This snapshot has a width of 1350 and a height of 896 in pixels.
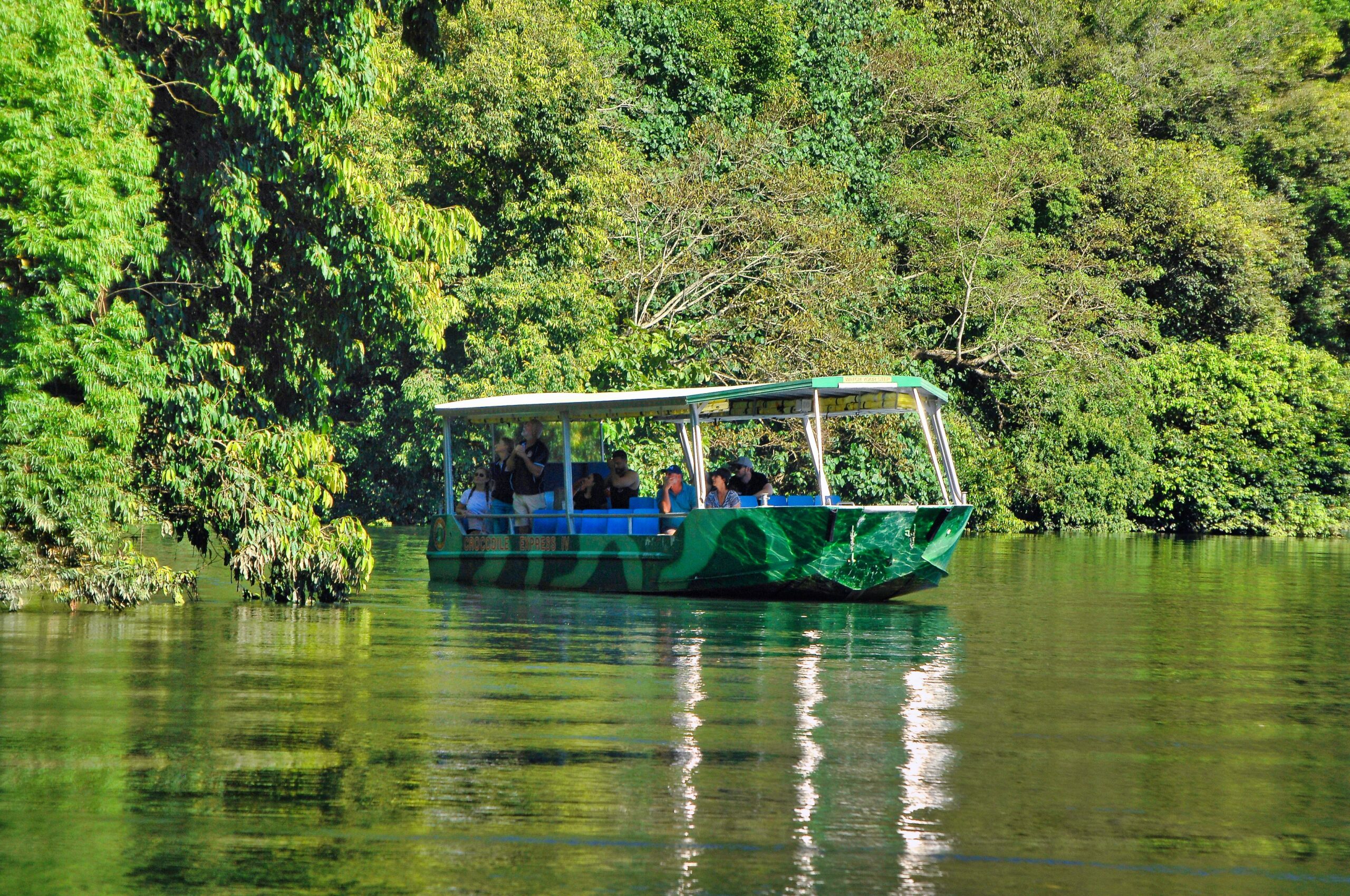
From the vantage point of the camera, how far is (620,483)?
1853 cm

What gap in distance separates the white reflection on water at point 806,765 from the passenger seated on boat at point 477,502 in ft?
26.4

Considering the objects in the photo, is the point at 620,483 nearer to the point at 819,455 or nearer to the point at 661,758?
the point at 819,455

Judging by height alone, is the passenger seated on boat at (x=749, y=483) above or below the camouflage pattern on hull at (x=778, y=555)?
above

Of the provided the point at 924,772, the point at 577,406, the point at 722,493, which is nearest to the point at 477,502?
the point at 577,406

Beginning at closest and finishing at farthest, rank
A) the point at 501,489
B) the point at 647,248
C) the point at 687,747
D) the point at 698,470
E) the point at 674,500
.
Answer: the point at 687,747 → the point at 674,500 → the point at 698,470 → the point at 501,489 → the point at 647,248

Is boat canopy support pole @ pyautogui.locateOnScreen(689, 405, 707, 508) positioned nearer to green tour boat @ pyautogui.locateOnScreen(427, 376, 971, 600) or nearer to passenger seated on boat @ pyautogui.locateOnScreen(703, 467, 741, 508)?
green tour boat @ pyautogui.locateOnScreen(427, 376, 971, 600)

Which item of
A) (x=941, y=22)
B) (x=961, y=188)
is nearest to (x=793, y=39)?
(x=961, y=188)

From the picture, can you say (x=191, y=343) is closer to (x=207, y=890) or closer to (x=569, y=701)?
(x=569, y=701)

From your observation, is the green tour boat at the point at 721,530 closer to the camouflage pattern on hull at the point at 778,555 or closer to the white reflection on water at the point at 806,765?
the camouflage pattern on hull at the point at 778,555

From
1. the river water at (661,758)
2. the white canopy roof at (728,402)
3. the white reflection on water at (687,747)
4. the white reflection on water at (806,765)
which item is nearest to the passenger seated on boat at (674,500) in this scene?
the white canopy roof at (728,402)

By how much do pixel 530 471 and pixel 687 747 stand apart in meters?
A: 11.1

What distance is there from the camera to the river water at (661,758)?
541 centimetres

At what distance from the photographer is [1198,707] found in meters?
9.22

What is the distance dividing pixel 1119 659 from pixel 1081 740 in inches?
151
